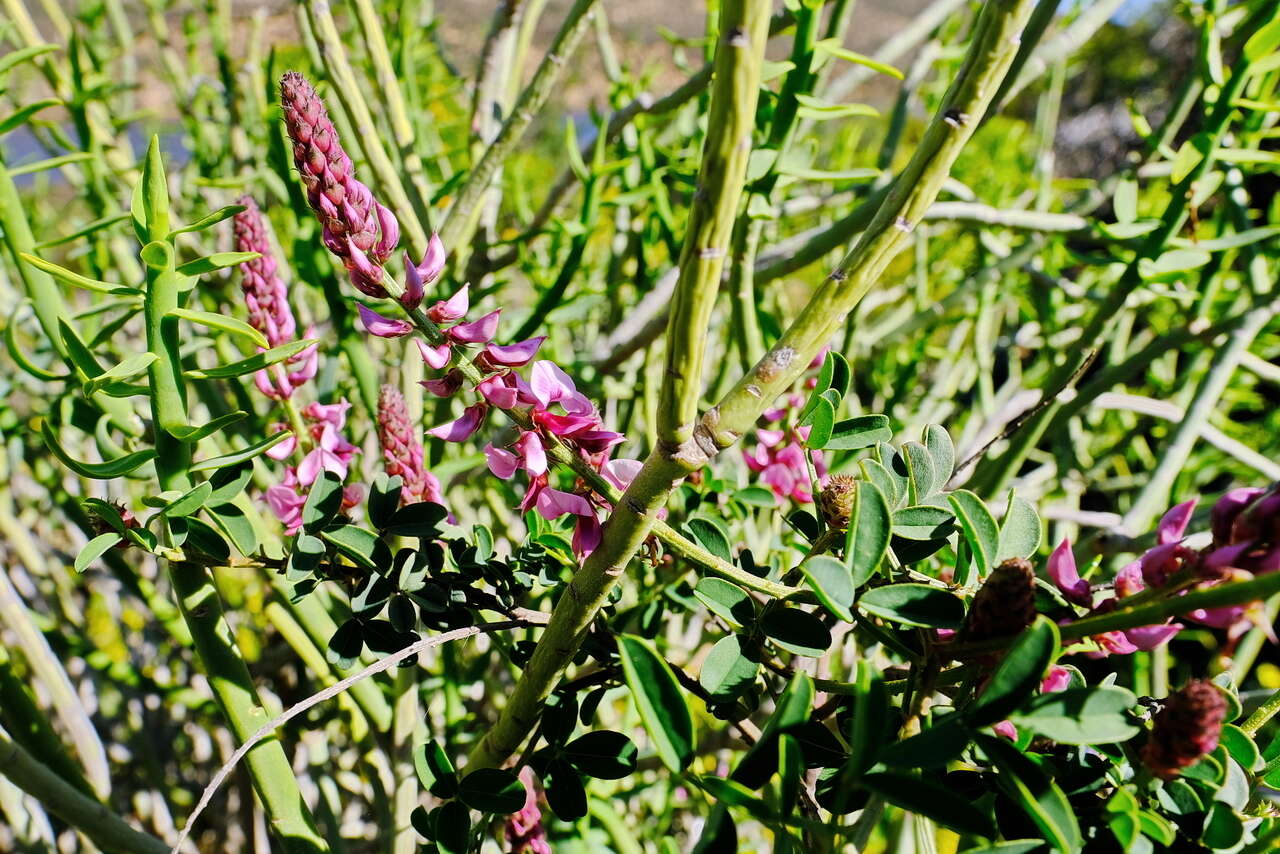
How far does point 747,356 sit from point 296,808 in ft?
1.37

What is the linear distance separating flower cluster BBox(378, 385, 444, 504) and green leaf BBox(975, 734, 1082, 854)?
0.25 meters

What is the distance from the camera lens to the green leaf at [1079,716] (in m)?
0.24

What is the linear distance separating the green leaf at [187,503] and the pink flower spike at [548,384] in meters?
0.14

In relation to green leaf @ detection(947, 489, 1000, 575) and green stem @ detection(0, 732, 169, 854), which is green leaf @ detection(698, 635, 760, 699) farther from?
green stem @ detection(0, 732, 169, 854)

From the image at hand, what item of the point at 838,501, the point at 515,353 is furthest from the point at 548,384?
the point at 838,501

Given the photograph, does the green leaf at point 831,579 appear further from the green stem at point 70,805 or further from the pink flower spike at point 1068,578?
the green stem at point 70,805

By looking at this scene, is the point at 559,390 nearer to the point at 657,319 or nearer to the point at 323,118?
the point at 323,118

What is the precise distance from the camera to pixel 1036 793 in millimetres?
236

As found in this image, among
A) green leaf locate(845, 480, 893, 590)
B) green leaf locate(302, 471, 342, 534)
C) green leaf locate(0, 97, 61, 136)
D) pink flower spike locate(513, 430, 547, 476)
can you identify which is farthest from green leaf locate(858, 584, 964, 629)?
green leaf locate(0, 97, 61, 136)

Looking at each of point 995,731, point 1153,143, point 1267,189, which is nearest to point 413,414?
point 995,731

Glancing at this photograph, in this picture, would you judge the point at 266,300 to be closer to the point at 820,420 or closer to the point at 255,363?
the point at 255,363

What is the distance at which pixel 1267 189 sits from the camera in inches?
73.6

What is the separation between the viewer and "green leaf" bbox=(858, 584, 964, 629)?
27cm

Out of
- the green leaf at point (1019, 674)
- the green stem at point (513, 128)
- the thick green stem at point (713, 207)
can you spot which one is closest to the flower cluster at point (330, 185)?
the thick green stem at point (713, 207)
